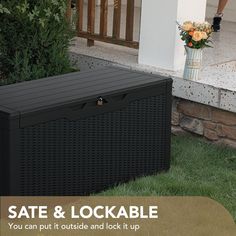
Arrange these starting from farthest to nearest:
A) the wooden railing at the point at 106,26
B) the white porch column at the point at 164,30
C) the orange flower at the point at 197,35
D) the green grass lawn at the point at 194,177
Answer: the wooden railing at the point at 106,26
the white porch column at the point at 164,30
the orange flower at the point at 197,35
the green grass lawn at the point at 194,177

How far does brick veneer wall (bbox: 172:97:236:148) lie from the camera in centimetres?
588

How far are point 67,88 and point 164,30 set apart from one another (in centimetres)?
182

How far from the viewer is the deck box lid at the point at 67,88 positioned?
14.4 ft

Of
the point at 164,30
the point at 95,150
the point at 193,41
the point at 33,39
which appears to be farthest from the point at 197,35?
the point at 95,150

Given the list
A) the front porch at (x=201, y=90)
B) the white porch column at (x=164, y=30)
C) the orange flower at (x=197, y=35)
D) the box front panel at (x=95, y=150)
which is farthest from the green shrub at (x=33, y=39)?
the box front panel at (x=95, y=150)

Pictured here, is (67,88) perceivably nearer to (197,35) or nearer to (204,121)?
(197,35)

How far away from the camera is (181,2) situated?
623 cm

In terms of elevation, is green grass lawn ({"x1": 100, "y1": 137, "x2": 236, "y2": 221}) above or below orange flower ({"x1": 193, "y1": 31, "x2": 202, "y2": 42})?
below

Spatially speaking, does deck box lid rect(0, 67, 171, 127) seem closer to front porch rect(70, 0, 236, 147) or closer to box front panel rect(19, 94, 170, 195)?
box front panel rect(19, 94, 170, 195)

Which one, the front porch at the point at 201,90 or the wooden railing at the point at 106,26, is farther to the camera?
the wooden railing at the point at 106,26

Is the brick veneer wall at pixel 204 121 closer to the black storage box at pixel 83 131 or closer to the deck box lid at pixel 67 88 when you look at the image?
the black storage box at pixel 83 131

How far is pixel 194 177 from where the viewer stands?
17.3 ft

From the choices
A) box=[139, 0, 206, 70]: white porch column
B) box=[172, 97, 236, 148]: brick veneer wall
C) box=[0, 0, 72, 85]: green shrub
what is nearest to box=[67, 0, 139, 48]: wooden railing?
box=[139, 0, 206, 70]: white porch column

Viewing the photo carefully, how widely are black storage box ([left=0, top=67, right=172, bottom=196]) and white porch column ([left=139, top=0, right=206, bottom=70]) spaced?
44.1 inches
